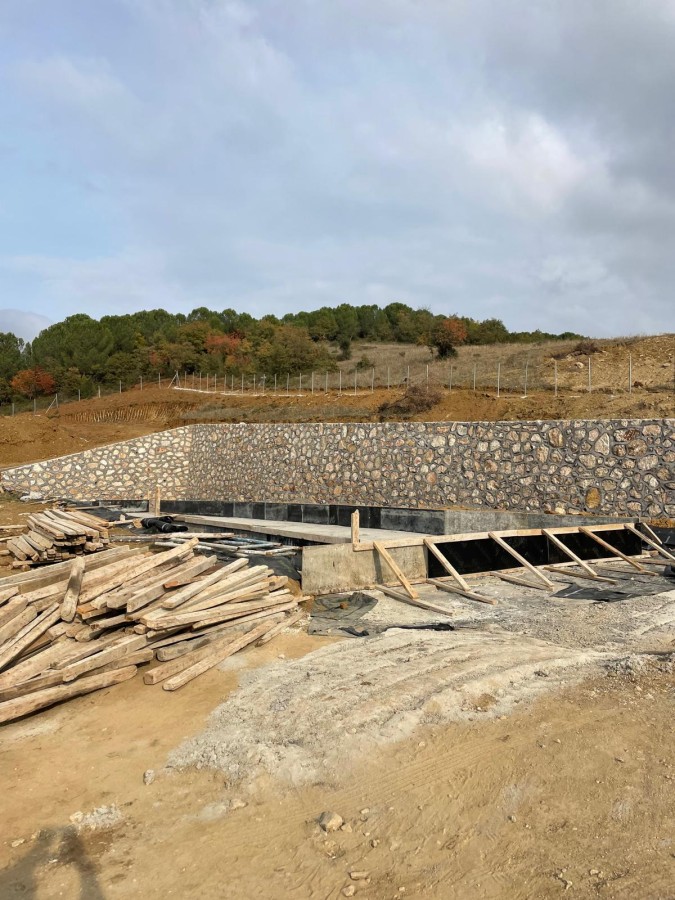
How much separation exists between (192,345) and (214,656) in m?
44.2

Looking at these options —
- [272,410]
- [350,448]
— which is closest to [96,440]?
[272,410]

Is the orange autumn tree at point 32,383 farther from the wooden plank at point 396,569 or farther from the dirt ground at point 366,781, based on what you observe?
the dirt ground at point 366,781

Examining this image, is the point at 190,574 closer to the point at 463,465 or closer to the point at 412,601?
the point at 412,601

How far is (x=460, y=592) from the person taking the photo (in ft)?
26.3

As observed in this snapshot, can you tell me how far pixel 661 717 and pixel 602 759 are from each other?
27.1 inches

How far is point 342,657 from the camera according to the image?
550 centimetres

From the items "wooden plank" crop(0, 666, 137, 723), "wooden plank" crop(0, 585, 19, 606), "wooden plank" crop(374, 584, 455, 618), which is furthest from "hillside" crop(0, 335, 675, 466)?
"wooden plank" crop(0, 585, 19, 606)

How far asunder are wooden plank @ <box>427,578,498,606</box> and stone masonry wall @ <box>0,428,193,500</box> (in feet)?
53.1

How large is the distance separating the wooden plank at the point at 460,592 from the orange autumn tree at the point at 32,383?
4161 cm

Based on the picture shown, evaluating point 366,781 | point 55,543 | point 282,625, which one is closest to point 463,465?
point 282,625

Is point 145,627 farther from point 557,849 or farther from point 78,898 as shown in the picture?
point 557,849

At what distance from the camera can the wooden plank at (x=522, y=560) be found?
8355mm

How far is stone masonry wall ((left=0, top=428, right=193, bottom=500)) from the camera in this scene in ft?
69.0

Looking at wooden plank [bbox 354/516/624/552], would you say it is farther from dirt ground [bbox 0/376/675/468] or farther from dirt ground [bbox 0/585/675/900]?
dirt ground [bbox 0/376/675/468]
